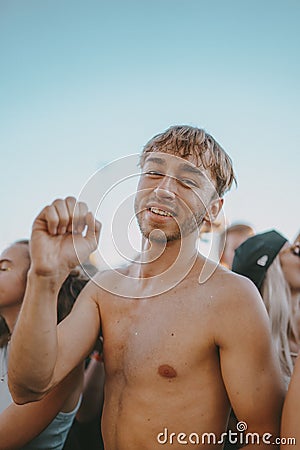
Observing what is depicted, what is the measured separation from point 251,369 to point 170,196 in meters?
0.40

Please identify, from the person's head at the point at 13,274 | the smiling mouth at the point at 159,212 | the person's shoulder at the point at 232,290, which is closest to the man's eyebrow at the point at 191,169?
the smiling mouth at the point at 159,212

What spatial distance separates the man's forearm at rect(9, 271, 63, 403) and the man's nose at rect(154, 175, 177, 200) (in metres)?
0.29

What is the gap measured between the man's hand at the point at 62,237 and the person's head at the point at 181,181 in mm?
143

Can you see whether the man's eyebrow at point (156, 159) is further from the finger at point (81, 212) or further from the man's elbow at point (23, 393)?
the man's elbow at point (23, 393)

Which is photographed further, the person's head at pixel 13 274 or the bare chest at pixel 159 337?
the person's head at pixel 13 274

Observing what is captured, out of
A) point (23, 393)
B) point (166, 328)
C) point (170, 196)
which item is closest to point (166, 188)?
point (170, 196)

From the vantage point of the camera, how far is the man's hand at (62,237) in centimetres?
90

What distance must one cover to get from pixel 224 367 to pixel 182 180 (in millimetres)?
418

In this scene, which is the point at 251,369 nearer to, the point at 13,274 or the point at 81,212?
the point at 81,212

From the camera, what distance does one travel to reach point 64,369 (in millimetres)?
1113

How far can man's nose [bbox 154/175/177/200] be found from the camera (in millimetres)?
1047

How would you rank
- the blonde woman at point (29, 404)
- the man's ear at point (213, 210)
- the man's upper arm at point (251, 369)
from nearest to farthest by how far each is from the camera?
1. the man's upper arm at point (251, 369)
2. the man's ear at point (213, 210)
3. the blonde woman at point (29, 404)

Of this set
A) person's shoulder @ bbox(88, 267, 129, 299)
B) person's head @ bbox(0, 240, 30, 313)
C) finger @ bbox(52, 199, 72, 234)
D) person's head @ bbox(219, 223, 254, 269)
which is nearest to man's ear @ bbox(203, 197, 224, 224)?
person's shoulder @ bbox(88, 267, 129, 299)

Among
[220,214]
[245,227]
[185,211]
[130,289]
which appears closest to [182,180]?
[185,211]
